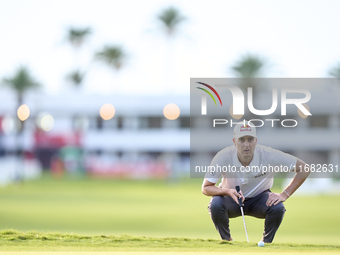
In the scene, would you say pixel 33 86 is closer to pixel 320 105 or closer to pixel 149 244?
pixel 320 105

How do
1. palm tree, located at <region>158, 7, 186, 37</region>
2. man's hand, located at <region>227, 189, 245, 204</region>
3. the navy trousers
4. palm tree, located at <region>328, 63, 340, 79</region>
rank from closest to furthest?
man's hand, located at <region>227, 189, 245, 204</region> → the navy trousers → palm tree, located at <region>328, 63, 340, 79</region> → palm tree, located at <region>158, 7, 186, 37</region>

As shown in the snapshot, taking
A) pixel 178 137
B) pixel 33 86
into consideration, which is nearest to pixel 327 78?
pixel 178 137

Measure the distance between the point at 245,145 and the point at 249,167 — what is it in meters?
0.30

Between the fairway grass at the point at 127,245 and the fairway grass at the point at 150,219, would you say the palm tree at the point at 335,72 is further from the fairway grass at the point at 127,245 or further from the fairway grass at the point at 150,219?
the fairway grass at the point at 127,245

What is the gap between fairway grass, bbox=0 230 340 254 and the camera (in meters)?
6.89

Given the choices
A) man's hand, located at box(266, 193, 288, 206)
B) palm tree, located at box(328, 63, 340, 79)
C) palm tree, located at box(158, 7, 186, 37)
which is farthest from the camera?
palm tree, located at box(158, 7, 186, 37)

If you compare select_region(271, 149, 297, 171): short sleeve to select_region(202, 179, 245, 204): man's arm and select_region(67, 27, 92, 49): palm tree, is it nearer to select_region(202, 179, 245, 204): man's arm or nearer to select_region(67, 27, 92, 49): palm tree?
select_region(202, 179, 245, 204): man's arm

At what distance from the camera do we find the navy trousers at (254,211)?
8492 mm

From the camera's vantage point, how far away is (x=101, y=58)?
7781 centimetres

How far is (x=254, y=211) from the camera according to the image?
28.8 feet

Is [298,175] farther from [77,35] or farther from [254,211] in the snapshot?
[77,35]

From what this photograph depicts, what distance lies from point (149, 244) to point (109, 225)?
12532mm

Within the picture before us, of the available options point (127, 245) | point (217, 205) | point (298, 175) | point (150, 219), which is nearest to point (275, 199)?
point (298, 175)

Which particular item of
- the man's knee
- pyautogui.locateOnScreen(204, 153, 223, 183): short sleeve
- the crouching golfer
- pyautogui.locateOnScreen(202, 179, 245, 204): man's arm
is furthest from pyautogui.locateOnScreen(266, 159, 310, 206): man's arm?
pyautogui.locateOnScreen(204, 153, 223, 183): short sleeve
